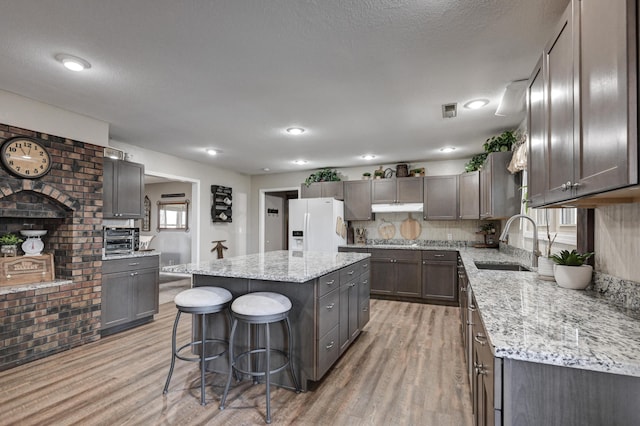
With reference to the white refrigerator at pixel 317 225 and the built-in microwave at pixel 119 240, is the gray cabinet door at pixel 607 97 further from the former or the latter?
the white refrigerator at pixel 317 225

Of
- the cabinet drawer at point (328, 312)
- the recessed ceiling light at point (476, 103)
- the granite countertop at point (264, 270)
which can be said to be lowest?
the cabinet drawer at point (328, 312)

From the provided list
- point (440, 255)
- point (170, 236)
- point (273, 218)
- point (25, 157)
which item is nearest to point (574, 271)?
point (440, 255)

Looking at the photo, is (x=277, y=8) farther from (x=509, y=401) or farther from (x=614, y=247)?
(x=614, y=247)

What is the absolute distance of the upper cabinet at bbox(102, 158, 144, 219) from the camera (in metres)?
3.74

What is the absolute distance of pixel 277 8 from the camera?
5.72ft

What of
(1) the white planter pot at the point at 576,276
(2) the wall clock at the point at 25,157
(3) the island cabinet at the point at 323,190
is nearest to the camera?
(1) the white planter pot at the point at 576,276

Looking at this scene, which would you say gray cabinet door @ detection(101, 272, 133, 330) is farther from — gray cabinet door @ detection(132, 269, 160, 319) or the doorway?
the doorway

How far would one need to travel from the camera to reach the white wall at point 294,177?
5652mm

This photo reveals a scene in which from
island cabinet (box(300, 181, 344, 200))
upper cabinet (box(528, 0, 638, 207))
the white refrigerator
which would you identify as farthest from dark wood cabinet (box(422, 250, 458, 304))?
upper cabinet (box(528, 0, 638, 207))

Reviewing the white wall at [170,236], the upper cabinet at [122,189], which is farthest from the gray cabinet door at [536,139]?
the white wall at [170,236]

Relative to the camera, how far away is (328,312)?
8.54ft

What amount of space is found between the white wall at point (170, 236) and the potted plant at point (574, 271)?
23.9 ft

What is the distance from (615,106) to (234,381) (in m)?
2.78

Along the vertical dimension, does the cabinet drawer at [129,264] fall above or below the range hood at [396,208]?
below
